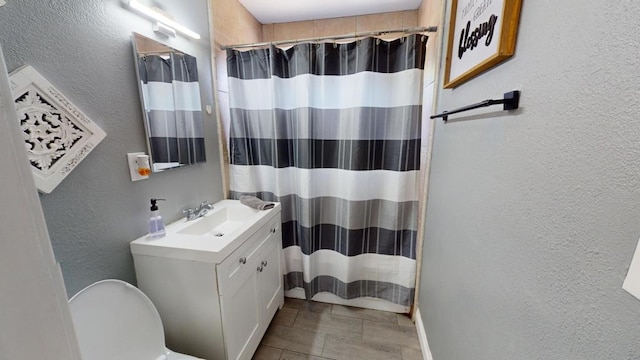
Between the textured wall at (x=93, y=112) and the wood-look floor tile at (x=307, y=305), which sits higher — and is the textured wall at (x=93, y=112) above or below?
above

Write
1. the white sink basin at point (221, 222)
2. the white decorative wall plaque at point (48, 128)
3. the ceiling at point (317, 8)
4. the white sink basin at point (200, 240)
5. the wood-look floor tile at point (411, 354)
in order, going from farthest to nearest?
the ceiling at point (317, 8), the wood-look floor tile at point (411, 354), the white sink basin at point (221, 222), the white sink basin at point (200, 240), the white decorative wall plaque at point (48, 128)

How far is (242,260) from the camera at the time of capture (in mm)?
1282

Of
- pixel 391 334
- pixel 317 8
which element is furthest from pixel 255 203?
pixel 317 8

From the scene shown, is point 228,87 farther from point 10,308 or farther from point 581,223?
point 581,223

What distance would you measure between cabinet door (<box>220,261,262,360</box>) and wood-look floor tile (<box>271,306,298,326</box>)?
320mm

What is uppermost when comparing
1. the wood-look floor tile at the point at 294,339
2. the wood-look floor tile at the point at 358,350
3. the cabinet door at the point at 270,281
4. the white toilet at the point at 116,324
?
the white toilet at the point at 116,324

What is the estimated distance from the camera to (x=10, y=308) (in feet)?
0.88

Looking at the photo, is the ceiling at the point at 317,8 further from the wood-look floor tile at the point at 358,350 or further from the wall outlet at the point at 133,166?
the wood-look floor tile at the point at 358,350

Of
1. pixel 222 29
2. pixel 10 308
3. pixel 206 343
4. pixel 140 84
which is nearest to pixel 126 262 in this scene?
pixel 206 343

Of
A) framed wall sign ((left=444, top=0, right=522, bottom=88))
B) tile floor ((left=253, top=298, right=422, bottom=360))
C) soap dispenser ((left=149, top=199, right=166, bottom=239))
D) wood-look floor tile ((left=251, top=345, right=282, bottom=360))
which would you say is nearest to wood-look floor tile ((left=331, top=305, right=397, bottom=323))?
tile floor ((left=253, top=298, right=422, bottom=360))

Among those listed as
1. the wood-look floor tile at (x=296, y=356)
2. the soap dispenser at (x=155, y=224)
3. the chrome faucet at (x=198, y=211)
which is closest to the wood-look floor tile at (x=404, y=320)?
the wood-look floor tile at (x=296, y=356)

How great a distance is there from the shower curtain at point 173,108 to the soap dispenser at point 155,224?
0.80 feet

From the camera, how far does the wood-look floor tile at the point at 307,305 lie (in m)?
1.94

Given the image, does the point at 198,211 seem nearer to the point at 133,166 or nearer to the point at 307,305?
the point at 133,166
